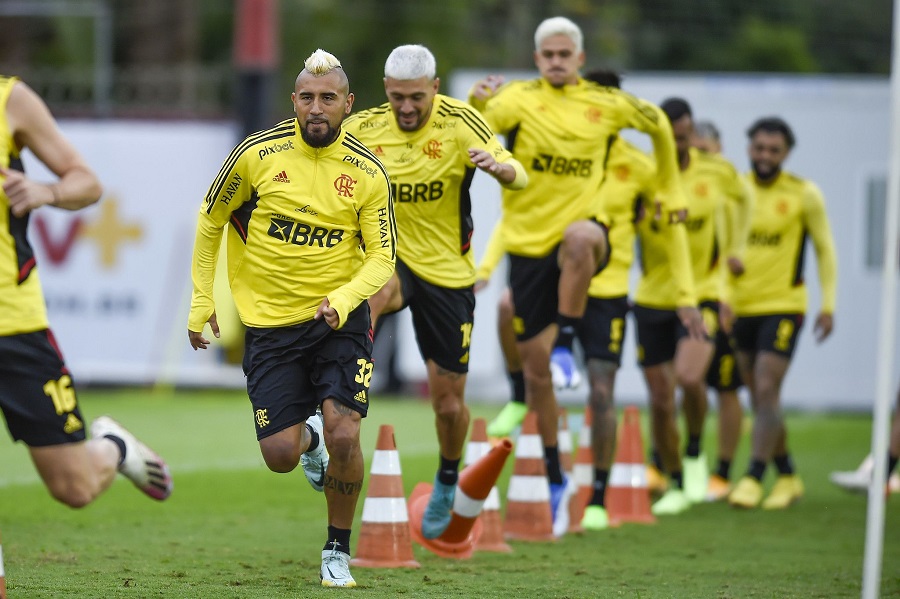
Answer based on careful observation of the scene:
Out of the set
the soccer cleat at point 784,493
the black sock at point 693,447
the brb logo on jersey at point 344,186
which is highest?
the brb logo on jersey at point 344,186

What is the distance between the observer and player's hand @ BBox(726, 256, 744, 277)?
13156mm

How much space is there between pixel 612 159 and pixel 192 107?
14.5 meters

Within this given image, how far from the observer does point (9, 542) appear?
938 centimetres

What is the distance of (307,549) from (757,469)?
4.97m

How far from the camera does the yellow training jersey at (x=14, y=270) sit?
20.6 feet

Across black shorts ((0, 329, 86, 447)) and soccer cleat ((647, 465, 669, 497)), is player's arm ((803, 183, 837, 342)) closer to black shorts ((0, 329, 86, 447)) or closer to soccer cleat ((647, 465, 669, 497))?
soccer cleat ((647, 465, 669, 497))

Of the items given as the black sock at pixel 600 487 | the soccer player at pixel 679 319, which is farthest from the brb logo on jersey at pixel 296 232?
the soccer player at pixel 679 319

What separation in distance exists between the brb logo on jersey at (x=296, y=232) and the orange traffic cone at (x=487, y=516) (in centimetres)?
231

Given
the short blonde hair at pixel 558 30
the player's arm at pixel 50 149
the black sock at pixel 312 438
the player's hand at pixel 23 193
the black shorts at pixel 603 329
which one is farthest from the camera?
the black shorts at pixel 603 329

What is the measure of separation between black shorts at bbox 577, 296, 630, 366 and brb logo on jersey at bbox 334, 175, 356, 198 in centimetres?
404

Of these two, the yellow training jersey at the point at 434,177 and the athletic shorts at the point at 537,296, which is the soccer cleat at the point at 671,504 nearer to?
the athletic shorts at the point at 537,296

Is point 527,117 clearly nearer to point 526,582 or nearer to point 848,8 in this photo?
point 526,582

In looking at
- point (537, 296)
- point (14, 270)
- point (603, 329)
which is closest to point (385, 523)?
point (537, 296)

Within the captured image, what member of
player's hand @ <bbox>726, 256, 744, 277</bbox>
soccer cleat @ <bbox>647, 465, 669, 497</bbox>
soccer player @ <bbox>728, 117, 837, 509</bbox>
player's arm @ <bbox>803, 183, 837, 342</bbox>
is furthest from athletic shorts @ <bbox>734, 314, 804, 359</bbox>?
soccer cleat @ <bbox>647, 465, 669, 497</bbox>
